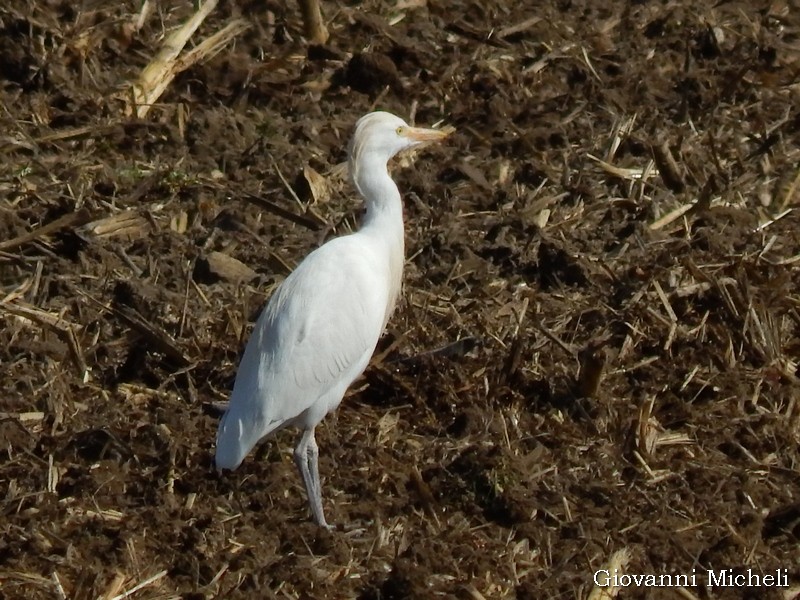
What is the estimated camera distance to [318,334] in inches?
231

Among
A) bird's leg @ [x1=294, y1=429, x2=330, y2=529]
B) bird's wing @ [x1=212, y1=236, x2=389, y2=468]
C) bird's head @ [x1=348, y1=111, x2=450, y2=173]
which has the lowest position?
bird's leg @ [x1=294, y1=429, x2=330, y2=529]

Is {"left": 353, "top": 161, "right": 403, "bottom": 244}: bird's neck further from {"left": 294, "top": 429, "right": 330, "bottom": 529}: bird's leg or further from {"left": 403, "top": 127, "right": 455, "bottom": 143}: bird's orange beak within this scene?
{"left": 294, "top": 429, "right": 330, "bottom": 529}: bird's leg

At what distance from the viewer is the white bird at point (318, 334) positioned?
571cm

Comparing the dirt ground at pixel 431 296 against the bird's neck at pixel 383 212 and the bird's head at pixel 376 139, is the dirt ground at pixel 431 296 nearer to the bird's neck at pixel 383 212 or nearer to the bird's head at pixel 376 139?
the bird's neck at pixel 383 212

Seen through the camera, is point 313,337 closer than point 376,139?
Yes

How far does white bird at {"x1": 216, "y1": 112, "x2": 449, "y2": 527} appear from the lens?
5.71m

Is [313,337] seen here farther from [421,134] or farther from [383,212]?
[421,134]

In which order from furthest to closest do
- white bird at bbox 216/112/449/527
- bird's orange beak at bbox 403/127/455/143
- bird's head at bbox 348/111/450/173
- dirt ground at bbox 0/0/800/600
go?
1. bird's orange beak at bbox 403/127/455/143
2. bird's head at bbox 348/111/450/173
3. white bird at bbox 216/112/449/527
4. dirt ground at bbox 0/0/800/600

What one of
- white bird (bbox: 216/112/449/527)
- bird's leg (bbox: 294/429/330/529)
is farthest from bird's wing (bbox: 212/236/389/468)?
bird's leg (bbox: 294/429/330/529)

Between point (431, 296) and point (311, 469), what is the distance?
1456mm

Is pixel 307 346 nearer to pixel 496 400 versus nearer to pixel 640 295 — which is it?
pixel 496 400

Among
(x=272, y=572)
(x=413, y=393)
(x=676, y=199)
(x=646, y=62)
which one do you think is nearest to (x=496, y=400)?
(x=413, y=393)

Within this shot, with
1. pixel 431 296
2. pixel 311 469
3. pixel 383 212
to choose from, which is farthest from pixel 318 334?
pixel 431 296

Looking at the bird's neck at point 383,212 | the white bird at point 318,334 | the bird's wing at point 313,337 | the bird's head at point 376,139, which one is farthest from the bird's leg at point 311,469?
the bird's head at point 376,139
